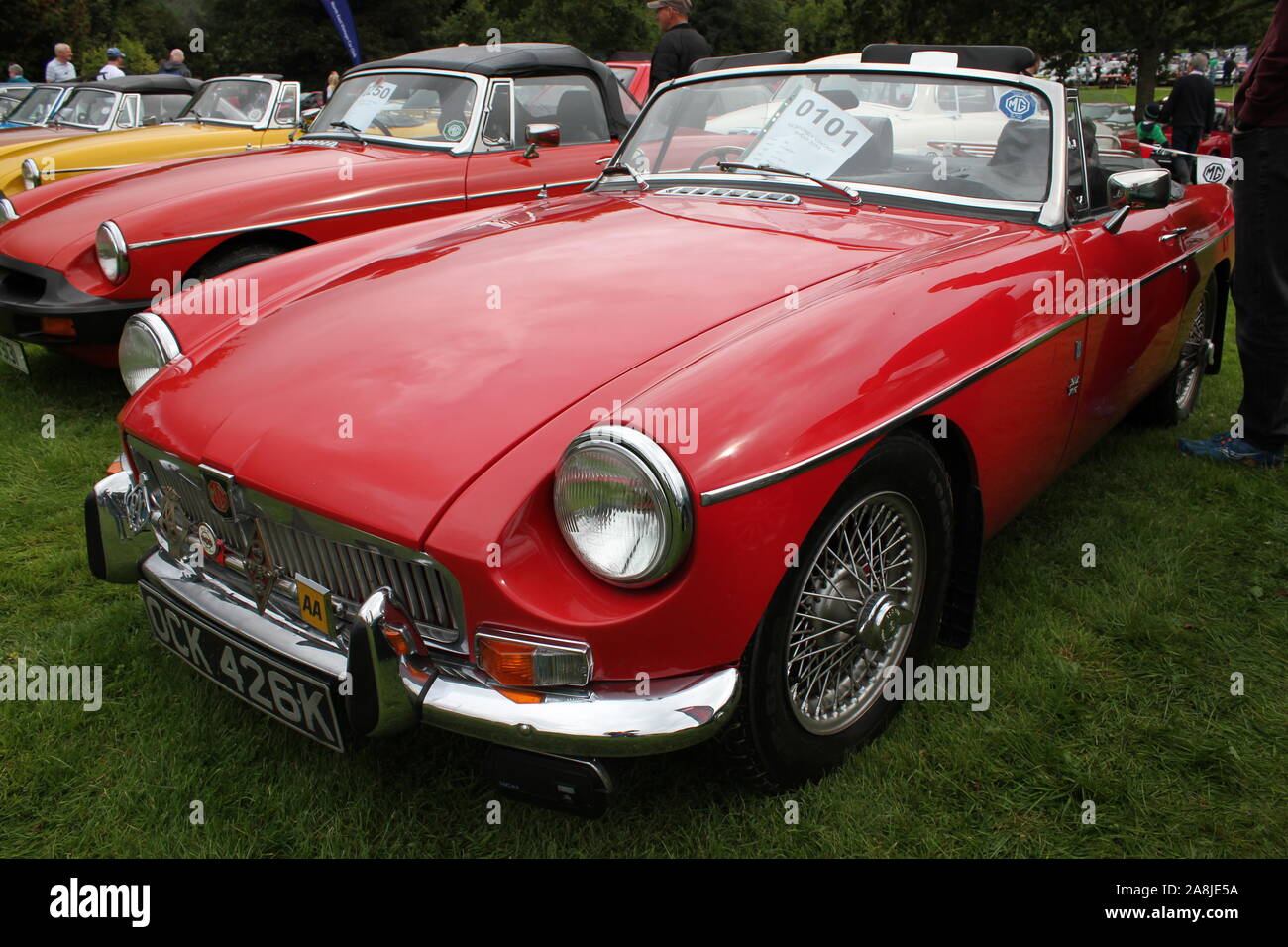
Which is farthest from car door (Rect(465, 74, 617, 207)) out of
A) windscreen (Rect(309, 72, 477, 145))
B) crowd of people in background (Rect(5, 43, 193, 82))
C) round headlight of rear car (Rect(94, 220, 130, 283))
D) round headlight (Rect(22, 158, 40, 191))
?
crowd of people in background (Rect(5, 43, 193, 82))

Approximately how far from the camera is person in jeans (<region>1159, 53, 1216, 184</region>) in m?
11.8

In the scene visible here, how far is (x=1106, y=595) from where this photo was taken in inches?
113

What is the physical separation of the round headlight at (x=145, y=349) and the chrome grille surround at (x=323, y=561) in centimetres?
47

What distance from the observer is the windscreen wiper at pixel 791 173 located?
9.38 ft

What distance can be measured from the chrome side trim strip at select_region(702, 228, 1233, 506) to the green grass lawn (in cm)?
65

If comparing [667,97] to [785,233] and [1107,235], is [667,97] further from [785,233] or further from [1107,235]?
[1107,235]

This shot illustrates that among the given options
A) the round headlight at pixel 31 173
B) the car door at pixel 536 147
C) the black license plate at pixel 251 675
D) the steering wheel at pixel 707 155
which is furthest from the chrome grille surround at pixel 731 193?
the round headlight at pixel 31 173

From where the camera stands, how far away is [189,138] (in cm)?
682

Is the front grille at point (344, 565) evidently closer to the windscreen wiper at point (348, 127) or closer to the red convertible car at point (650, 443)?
the red convertible car at point (650, 443)

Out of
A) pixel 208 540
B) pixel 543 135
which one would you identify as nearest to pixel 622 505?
pixel 208 540

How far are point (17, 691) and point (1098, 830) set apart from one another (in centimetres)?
254

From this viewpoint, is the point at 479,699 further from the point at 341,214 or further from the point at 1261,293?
the point at 341,214

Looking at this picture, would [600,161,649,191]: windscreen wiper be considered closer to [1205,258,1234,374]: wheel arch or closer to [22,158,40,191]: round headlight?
[1205,258,1234,374]: wheel arch

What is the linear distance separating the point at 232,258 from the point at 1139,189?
3.72 m
